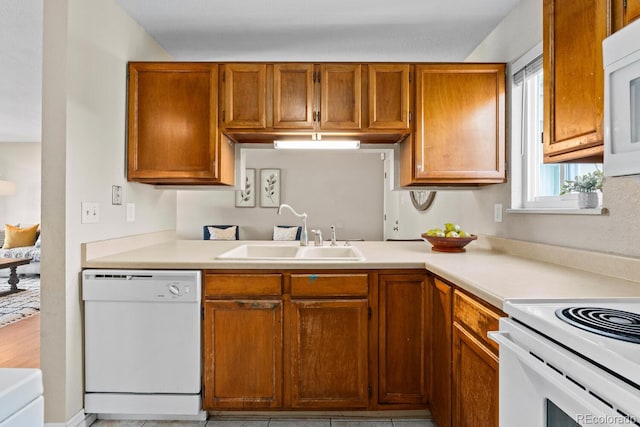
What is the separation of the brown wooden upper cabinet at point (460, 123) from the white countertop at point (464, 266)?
52 centimetres

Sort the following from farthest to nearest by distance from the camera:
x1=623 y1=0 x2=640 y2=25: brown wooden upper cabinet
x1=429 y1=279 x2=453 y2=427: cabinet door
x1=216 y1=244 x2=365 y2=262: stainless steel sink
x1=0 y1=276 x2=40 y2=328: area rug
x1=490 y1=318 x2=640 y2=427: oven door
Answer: x1=0 y1=276 x2=40 y2=328: area rug → x1=216 y1=244 x2=365 y2=262: stainless steel sink → x1=429 y1=279 x2=453 y2=427: cabinet door → x1=623 y1=0 x2=640 y2=25: brown wooden upper cabinet → x1=490 y1=318 x2=640 y2=427: oven door

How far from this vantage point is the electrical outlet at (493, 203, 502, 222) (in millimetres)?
2400

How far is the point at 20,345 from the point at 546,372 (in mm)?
3836

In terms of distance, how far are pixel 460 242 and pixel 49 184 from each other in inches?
89.0

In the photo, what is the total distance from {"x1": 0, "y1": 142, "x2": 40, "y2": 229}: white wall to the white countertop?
5.82 meters

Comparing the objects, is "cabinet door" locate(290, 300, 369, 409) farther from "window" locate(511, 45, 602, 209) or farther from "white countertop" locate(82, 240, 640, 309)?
"window" locate(511, 45, 602, 209)

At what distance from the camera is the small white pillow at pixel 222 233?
5902 millimetres

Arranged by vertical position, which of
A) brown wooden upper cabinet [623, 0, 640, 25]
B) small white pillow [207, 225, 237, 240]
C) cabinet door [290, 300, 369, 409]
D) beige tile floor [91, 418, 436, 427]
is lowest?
beige tile floor [91, 418, 436, 427]

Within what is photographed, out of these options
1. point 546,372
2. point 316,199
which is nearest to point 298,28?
point 546,372

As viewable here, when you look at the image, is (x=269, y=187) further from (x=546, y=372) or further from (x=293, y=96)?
(x=546, y=372)

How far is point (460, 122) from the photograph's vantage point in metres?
2.36

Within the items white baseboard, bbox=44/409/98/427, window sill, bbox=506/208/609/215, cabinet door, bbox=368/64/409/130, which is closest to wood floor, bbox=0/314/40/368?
white baseboard, bbox=44/409/98/427

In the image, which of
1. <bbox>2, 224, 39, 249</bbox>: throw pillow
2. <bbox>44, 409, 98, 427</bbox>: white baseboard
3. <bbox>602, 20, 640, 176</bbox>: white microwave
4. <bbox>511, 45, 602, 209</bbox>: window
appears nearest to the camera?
<bbox>602, 20, 640, 176</bbox>: white microwave

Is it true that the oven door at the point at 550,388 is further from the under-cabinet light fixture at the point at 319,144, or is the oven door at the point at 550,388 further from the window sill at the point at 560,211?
the under-cabinet light fixture at the point at 319,144
